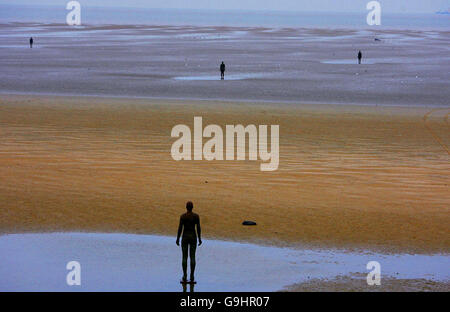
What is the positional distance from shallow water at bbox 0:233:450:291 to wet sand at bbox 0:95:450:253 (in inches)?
35.9

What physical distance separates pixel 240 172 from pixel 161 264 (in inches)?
430

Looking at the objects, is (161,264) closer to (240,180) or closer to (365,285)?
(365,285)

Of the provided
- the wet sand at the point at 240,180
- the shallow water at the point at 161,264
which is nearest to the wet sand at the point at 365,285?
the shallow water at the point at 161,264

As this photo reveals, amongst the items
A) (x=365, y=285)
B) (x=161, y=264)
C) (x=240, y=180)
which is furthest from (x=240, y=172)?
(x=365, y=285)

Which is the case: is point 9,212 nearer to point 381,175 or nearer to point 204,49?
point 381,175

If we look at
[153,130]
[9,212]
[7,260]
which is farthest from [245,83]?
[7,260]

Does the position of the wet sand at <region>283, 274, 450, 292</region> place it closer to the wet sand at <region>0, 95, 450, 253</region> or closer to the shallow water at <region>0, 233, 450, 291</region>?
the shallow water at <region>0, 233, 450, 291</region>

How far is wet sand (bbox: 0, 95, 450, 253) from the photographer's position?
776 inches

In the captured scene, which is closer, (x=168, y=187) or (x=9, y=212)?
(x=9, y=212)

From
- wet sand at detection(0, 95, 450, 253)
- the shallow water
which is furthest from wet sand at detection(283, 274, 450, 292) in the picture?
wet sand at detection(0, 95, 450, 253)

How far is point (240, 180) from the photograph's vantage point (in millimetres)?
25547

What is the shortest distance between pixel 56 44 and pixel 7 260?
77.3 meters
